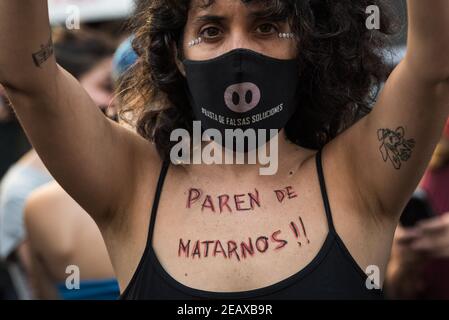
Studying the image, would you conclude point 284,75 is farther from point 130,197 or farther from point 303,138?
point 130,197

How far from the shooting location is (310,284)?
2.57 metres

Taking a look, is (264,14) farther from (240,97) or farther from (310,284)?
(310,284)

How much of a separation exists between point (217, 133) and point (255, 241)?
1.02ft

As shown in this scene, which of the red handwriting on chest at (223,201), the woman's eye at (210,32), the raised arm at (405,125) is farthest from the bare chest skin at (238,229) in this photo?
the woman's eye at (210,32)

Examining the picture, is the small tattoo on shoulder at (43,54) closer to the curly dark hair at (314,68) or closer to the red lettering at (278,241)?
the curly dark hair at (314,68)

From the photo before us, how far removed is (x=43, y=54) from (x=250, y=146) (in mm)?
587

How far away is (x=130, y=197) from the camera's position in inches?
110

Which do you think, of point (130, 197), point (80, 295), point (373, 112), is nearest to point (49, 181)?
point (80, 295)

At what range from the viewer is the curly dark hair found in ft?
9.28

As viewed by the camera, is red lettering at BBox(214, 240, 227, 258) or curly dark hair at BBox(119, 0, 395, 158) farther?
curly dark hair at BBox(119, 0, 395, 158)

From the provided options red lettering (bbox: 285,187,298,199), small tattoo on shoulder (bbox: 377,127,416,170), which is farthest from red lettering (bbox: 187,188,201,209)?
small tattoo on shoulder (bbox: 377,127,416,170)

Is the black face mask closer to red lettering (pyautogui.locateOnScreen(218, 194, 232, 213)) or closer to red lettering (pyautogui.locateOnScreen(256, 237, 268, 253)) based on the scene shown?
red lettering (pyautogui.locateOnScreen(218, 194, 232, 213))

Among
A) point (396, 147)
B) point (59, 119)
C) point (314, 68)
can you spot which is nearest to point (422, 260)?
point (314, 68)

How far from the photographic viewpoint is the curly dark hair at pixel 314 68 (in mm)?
2828
